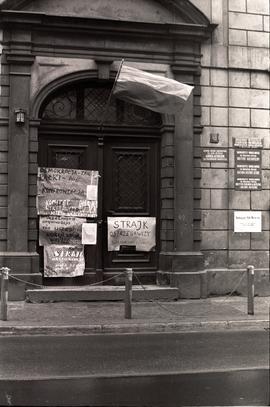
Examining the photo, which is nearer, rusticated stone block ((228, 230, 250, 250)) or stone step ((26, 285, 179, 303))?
stone step ((26, 285, 179, 303))

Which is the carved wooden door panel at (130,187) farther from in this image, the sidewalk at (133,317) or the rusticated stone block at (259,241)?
the rusticated stone block at (259,241)

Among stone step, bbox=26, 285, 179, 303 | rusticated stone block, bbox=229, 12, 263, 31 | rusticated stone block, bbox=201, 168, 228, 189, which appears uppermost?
rusticated stone block, bbox=229, 12, 263, 31

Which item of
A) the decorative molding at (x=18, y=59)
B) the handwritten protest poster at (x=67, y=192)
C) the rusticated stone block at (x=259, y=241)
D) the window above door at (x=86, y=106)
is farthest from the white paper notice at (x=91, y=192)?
the rusticated stone block at (x=259, y=241)

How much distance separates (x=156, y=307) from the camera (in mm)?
11242

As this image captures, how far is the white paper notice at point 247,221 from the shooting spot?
42.1 ft

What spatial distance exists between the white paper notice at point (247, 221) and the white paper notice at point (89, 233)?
10.2ft

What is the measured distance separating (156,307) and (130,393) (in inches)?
215

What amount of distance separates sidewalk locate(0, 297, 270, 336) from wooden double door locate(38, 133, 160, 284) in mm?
1140

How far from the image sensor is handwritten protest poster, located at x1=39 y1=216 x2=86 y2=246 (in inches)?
478

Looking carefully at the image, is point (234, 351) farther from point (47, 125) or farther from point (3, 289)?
point (47, 125)

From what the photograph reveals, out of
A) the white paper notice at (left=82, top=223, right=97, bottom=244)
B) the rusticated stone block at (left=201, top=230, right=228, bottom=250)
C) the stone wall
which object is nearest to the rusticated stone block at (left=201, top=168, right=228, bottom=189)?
the stone wall

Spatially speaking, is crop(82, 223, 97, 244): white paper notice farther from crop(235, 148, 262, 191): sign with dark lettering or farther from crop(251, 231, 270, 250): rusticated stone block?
crop(251, 231, 270, 250): rusticated stone block

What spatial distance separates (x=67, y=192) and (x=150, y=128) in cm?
232

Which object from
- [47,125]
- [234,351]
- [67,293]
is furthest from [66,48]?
[234,351]
